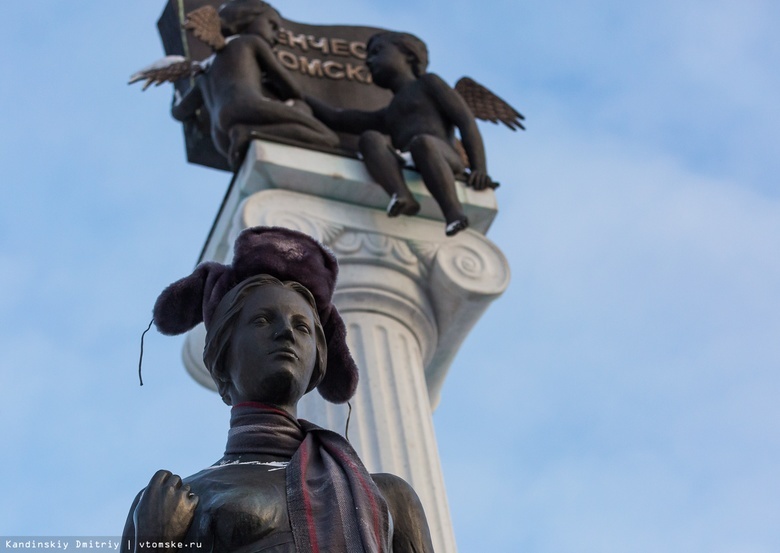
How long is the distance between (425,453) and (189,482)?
391cm

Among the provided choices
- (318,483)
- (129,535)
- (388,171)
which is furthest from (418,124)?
(129,535)

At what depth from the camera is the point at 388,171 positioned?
8.61m

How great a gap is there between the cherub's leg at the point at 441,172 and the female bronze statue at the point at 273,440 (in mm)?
4121

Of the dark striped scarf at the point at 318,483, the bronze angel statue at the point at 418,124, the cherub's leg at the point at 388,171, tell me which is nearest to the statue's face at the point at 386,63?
the bronze angel statue at the point at 418,124

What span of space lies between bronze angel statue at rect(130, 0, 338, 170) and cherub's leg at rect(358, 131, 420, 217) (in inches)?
12.6

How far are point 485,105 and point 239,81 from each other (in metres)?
2.00

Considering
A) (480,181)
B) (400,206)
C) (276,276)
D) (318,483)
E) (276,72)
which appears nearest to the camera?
(318,483)

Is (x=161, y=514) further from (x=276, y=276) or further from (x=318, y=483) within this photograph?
(x=276, y=276)

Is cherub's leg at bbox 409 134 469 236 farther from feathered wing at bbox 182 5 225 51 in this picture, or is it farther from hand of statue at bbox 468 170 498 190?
feathered wing at bbox 182 5 225 51

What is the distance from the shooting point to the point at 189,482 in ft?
11.4

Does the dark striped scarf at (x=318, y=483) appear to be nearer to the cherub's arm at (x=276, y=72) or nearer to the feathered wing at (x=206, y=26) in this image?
the feathered wing at (x=206, y=26)

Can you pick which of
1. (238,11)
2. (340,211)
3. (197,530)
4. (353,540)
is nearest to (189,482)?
(197,530)

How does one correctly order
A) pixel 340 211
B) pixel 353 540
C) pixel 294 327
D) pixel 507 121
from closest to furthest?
1. pixel 353 540
2. pixel 294 327
3. pixel 340 211
4. pixel 507 121

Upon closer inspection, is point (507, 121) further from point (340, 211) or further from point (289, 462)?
point (289, 462)
